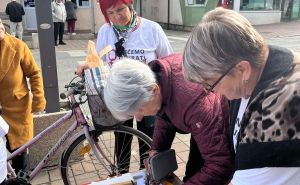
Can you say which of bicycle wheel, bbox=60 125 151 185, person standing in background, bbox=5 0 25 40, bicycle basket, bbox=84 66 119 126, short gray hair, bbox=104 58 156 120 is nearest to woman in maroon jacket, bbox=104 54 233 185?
short gray hair, bbox=104 58 156 120

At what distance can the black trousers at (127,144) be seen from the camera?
2701 millimetres

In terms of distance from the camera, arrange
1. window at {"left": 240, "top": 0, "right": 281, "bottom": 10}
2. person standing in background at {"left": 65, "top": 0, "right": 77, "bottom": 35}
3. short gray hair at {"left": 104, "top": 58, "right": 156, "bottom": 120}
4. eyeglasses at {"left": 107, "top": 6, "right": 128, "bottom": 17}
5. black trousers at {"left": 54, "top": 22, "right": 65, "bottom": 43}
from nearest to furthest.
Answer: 1. short gray hair at {"left": 104, "top": 58, "right": 156, "bottom": 120}
2. eyeglasses at {"left": 107, "top": 6, "right": 128, "bottom": 17}
3. black trousers at {"left": 54, "top": 22, "right": 65, "bottom": 43}
4. person standing in background at {"left": 65, "top": 0, "right": 77, "bottom": 35}
5. window at {"left": 240, "top": 0, "right": 281, "bottom": 10}

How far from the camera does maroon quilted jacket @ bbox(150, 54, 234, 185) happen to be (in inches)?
60.3

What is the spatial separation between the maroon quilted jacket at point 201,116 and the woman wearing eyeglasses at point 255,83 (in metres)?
0.34

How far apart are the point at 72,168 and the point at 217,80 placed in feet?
7.76

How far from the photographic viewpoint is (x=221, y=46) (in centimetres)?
109

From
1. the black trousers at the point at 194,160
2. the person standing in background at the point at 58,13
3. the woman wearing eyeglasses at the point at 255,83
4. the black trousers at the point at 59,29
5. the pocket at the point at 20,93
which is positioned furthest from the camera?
the black trousers at the point at 59,29

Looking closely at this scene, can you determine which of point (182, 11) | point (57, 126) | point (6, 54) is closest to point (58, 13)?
point (182, 11)

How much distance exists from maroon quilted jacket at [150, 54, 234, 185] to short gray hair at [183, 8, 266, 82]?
398 millimetres

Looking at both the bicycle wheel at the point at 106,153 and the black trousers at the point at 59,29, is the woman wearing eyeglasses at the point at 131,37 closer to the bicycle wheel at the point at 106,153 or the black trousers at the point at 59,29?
the bicycle wheel at the point at 106,153

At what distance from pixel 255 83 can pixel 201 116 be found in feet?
1.33

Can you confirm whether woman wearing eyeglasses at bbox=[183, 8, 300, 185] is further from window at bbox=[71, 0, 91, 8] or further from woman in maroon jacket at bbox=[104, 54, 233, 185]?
window at bbox=[71, 0, 91, 8]

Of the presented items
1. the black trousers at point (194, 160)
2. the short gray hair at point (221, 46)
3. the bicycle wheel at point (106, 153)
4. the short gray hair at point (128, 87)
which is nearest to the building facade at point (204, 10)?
the bicycle wheel at point (106, 153)

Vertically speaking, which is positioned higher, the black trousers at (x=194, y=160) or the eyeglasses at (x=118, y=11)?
the eyeglasses at (x=118, y=11)
